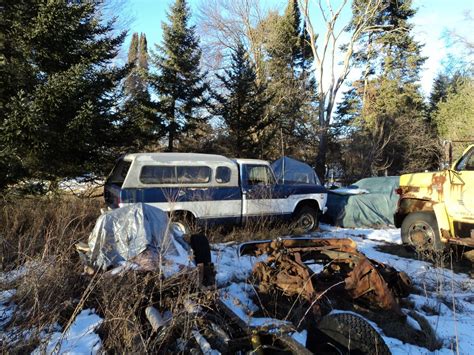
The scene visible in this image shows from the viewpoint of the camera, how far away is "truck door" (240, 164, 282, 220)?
29.0 feet

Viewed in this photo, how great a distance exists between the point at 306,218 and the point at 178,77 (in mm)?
9618

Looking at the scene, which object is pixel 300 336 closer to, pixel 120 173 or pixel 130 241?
pixel 130 241

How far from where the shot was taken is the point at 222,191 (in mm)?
8523

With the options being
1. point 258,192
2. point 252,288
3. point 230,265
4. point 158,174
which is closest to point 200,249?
point 252,288

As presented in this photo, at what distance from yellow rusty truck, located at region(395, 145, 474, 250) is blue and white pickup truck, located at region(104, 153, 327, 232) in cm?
287

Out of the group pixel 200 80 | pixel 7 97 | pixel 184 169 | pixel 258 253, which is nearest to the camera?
pixel 258 253

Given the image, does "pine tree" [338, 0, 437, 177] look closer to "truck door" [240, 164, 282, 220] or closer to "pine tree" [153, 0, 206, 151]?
"pine tree" [153, 0, 206, 151]

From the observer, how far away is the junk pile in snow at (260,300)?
8.66 feet

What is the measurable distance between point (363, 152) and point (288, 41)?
10473 mm

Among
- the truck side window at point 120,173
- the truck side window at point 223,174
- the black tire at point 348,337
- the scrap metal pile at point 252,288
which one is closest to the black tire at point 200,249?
the scrap metal pile at point 252,288

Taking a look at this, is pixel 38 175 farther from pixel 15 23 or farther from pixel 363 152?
pixel 363 152

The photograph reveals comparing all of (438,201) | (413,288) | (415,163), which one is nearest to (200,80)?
(438,201)

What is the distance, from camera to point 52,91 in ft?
28.1

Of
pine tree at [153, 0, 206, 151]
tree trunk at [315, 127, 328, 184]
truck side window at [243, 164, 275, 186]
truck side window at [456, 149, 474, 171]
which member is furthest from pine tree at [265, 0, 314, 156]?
truck side window at [456, 149, 474, 171]
